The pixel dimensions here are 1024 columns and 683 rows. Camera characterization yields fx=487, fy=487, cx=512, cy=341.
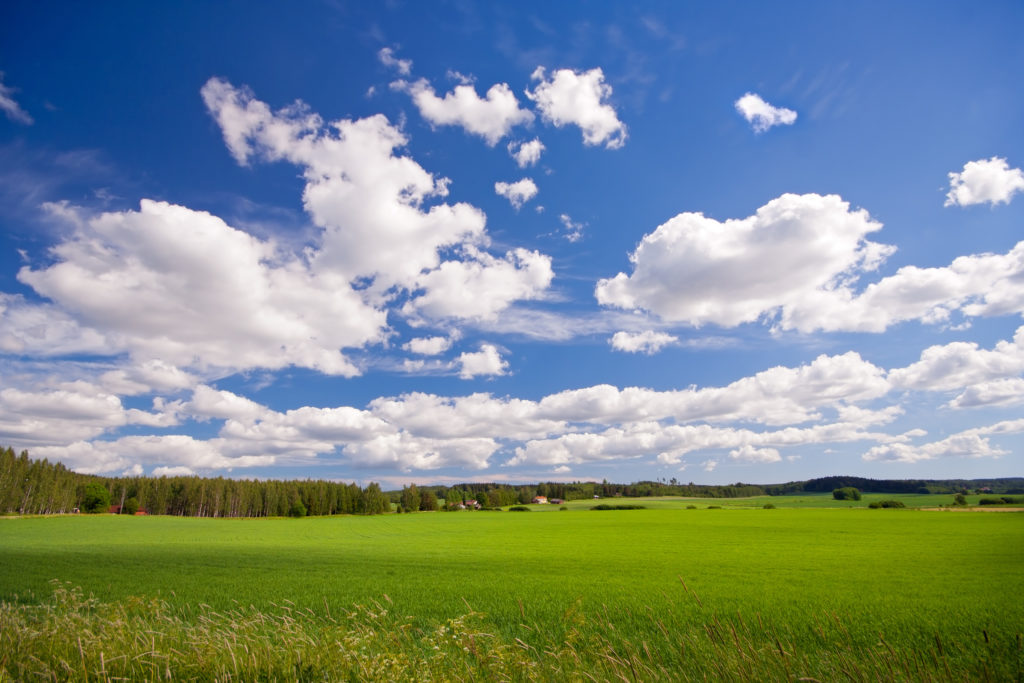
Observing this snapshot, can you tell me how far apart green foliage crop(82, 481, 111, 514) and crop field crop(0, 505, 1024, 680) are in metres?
120

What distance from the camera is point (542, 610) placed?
15.4 m

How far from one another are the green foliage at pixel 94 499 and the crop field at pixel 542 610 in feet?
394

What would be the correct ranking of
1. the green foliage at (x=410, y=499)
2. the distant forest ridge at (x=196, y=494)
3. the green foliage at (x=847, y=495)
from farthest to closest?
1. the green foliage at (x=410, y=499)
2. the green foliage at (x=847, y=495)
3. the distant forest ridge at (x=196, y=494)

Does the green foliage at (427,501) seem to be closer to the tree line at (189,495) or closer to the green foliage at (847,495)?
the tree line at (189,495)

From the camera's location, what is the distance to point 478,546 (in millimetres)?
40656

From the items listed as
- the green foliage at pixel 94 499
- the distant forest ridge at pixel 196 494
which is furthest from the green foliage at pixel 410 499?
the green foliage at pixel 94 499

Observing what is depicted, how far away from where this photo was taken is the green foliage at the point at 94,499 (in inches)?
5010

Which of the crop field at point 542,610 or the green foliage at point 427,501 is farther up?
the crop field at point 542,610

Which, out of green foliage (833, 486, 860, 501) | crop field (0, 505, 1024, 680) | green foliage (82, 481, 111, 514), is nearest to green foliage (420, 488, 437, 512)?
green foliage (82, 481, 111, 514)

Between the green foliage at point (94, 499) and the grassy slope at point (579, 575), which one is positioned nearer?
the grassy slope at point (579, 575)

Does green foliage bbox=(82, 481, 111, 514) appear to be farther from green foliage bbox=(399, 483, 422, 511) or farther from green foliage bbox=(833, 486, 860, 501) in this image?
green foliage bbox=(833, 486, 860, 501)

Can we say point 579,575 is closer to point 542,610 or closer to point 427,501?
point 542,610

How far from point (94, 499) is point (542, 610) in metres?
161

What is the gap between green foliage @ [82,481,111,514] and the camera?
127250 millimetres
